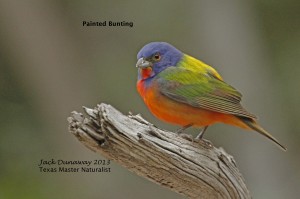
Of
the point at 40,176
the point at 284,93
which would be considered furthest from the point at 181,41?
the point at 40,176

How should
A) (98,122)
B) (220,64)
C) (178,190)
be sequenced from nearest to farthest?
(98,122)
(178,190)
(220,64)

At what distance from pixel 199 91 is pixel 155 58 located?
1.12 feet

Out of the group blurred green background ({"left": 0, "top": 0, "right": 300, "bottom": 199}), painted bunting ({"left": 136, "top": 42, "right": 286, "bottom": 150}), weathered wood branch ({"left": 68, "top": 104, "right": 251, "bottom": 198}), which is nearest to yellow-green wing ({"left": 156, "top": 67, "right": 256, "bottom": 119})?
painted bunting ({"left": 136, "top": 42, "right": 286, "bottom": 150})

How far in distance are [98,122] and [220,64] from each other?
4.50 meters

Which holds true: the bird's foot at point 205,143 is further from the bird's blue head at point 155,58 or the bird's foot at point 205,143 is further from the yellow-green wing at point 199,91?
the bird's blue head at point 155,58

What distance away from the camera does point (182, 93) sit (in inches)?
220

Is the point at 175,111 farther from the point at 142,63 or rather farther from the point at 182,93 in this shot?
the point at 142,63

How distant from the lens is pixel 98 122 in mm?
4828

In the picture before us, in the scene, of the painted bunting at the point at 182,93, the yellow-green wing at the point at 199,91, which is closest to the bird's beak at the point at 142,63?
the painted bunting at the point at 182,93

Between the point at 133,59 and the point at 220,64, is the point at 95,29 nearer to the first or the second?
the point at 133,59

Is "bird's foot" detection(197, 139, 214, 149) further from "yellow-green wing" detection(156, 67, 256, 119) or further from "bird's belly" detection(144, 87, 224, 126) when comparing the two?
"yellow-green wing" detection(156, 67, 256, 119)

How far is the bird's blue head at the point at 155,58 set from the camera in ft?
18.2

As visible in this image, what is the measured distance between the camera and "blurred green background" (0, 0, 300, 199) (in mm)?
9227

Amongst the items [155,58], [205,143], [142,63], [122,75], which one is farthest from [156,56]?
[122,75]
